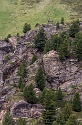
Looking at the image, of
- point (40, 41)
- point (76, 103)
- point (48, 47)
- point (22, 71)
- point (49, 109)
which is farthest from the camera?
point (40, 41)

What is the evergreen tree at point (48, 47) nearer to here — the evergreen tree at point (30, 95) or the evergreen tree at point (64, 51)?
the evergreen tree at point (64, 51)

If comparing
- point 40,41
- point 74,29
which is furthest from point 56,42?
point 74,29

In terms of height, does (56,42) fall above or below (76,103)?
above

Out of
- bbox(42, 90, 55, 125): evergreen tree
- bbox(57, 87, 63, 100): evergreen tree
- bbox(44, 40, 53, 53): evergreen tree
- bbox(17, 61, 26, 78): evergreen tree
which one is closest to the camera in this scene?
bbox(42, 90, 55, 125): evergreen tree

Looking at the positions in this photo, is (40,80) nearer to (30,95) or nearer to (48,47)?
(30,95)

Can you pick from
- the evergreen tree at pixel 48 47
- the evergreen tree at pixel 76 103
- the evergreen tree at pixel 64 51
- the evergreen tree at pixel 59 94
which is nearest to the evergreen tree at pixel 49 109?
the evergreen tree at pixel 59 94

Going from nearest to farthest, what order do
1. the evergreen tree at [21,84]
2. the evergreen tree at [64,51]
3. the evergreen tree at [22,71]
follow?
the evergreen tree at [21,84] < the evergreen tree at [22,71] < the evergreen tree at [64,51]

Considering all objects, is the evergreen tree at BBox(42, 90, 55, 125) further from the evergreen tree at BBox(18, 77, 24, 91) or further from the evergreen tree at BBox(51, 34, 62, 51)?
the evergreen tree at BBox(51, 34, 62, 51)

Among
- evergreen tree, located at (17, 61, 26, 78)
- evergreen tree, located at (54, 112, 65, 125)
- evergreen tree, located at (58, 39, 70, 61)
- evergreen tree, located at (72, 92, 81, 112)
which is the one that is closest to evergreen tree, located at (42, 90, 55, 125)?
evergreen tree, located at (54, 112, 65, 125)

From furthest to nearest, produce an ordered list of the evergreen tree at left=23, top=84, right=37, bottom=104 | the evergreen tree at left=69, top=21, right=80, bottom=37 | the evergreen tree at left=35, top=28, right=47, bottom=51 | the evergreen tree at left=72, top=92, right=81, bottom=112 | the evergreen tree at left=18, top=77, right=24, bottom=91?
the evergreen tree at left=69, top=21, right=80, bottom=37, the evergreen tree at left=35, top=28, right=47, bottom=51, the evergreen tree at left=18, top=77, right=24, bottom=91, the evergreen tree at left=23, top=84, right=37, bottom=104, the evergreen tree at left=72, top=92, right=81, bottom=112

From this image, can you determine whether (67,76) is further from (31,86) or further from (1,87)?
(1,87)

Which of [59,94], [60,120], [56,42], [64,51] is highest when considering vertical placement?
[56,42]

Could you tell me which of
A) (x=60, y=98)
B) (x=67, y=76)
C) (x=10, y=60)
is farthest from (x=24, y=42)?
(x=60, y=98)
